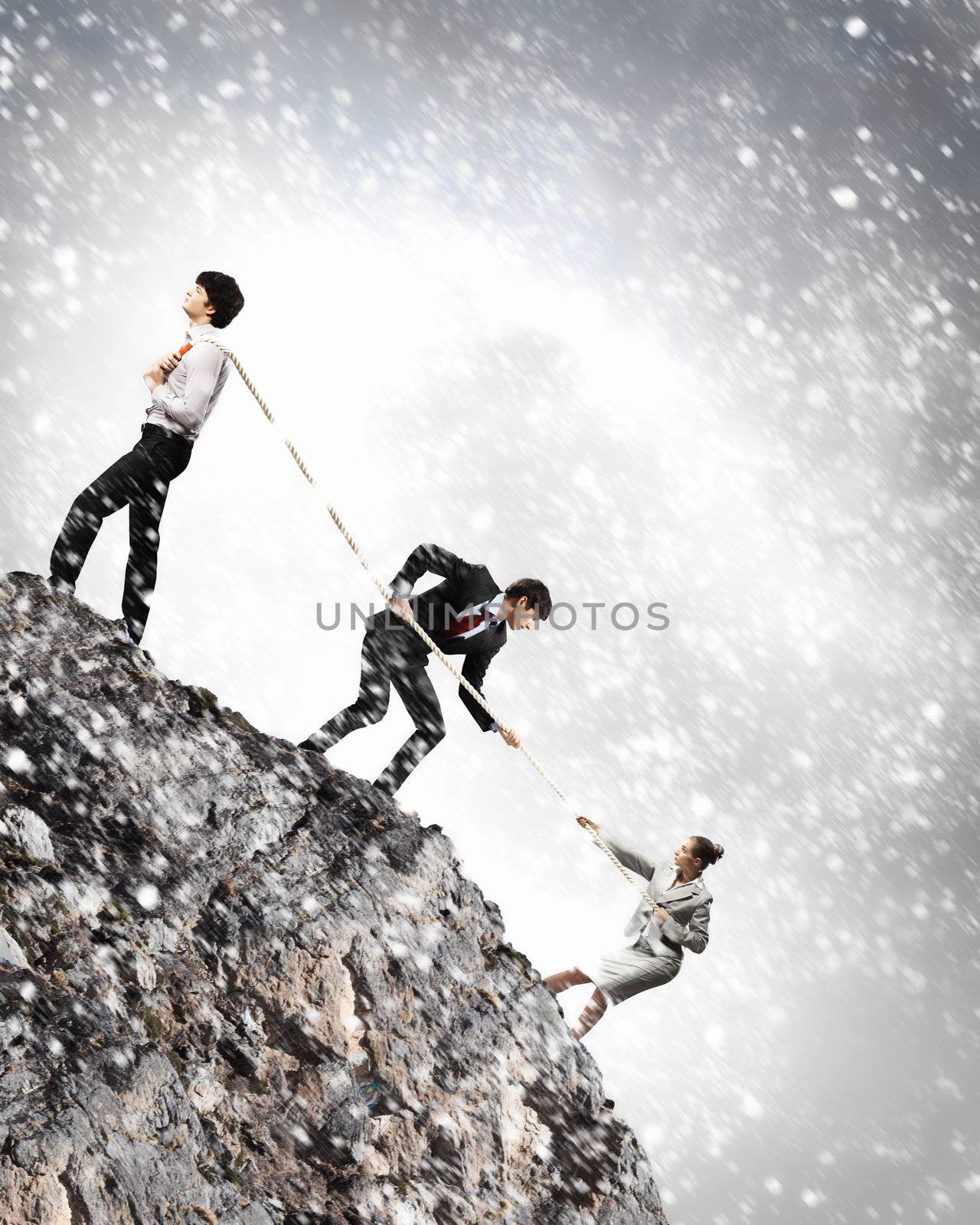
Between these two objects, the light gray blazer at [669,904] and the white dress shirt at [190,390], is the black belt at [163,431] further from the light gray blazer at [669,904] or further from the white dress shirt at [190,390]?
the light gray blazer at [669,904]

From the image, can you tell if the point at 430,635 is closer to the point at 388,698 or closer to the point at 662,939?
the point at 388,698

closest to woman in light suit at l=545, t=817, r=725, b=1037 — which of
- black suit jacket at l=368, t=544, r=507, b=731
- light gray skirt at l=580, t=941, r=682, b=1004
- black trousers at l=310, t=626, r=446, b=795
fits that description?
light gray skirt at l=580, t=941, r=682, b=1004

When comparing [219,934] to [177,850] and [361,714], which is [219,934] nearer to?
[177,850]

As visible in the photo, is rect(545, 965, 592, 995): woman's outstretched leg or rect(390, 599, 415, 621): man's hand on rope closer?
rect(390, 599, 415, 621): man's hand on rope

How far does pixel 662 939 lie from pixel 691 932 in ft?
0.91

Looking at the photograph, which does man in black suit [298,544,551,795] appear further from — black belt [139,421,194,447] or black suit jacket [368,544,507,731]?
black belt [139,421,194,447]

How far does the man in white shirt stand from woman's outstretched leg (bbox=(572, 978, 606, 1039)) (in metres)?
4.63

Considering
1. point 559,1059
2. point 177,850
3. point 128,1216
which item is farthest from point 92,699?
point 559,1059

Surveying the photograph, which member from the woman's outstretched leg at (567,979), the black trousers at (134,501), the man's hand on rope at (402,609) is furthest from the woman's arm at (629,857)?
the black trousers at (134,501)

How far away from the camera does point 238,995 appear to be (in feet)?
18.6

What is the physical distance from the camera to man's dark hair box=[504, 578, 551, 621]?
7254mm

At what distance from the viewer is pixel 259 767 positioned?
6816 mm

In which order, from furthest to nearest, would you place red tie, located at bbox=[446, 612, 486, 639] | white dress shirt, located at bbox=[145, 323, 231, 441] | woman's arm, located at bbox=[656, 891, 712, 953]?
woman's arm, located at bbox=[656, 891, 712, 953] < red tie, located at bbox=[446, 612, 486, 639] < white dress shirt, located at bbox=[145, 323, 231, 441]

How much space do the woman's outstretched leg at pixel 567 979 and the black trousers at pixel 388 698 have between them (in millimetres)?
1962
